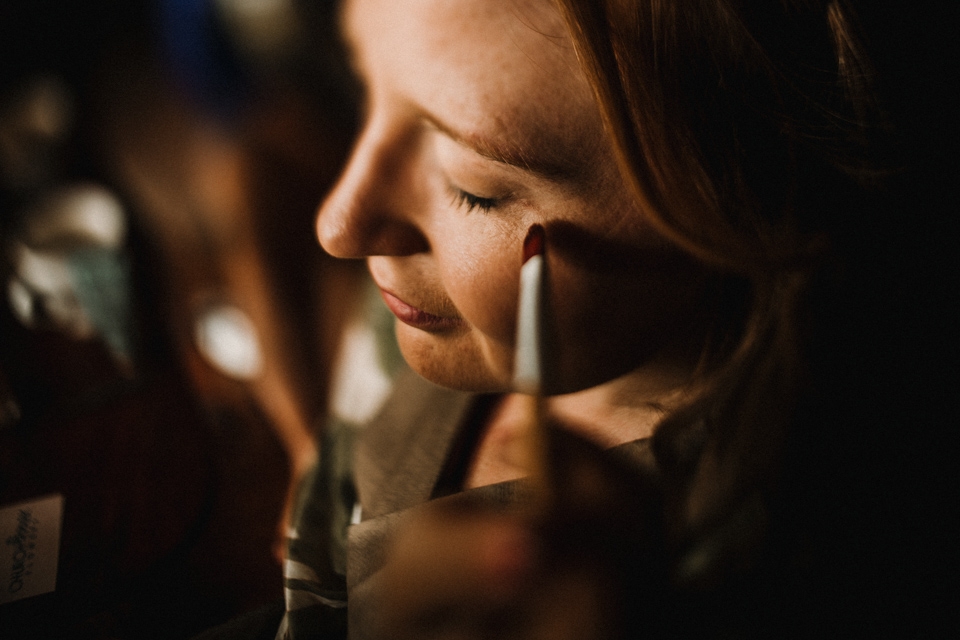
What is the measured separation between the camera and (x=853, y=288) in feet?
1.57

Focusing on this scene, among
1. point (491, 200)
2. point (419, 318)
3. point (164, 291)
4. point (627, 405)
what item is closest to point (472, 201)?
point (491, 200)

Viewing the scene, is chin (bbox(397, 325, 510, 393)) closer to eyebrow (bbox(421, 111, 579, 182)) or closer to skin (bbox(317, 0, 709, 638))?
skin (bbox(317, 0, 709, 638))

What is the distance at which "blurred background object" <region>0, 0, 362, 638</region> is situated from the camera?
0.59m

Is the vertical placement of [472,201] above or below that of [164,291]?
above

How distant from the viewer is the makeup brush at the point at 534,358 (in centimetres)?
26

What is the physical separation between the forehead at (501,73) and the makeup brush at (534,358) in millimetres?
64

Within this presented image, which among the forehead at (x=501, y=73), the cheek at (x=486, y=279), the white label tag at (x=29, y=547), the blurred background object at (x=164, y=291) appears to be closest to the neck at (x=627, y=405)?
the cheek at (x=486, y=279)

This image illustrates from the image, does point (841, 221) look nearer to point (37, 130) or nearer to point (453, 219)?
point (453, 219)

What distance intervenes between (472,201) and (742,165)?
18 cm

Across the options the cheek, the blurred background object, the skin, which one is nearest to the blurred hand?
the skin

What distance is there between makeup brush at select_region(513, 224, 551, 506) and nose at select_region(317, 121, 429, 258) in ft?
0.32

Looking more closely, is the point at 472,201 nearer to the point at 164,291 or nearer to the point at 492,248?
the point at 492,248

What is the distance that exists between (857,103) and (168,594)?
78 centimetres

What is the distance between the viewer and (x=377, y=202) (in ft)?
1.27
